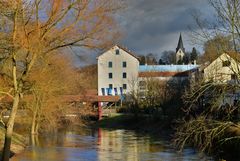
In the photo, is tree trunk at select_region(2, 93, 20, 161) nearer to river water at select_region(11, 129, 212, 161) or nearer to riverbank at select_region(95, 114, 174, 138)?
river water at select_region(11, 129, 212, 161)

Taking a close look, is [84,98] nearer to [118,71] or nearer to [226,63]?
[118,71]

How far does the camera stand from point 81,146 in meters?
41.3

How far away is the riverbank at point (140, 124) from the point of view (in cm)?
5894

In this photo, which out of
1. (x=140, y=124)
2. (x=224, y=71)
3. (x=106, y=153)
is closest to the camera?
(x=224, y=71)

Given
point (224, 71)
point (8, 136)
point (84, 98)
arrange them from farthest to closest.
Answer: point (84, 98) < point (224, 71) < point (8, 136)

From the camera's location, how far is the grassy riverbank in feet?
195

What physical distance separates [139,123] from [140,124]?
0.76 metres

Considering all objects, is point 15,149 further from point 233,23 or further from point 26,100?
point 233,23

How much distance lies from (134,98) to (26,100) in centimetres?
3024

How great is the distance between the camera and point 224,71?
2102 centimetres

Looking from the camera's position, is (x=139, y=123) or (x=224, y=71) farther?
(x=139, y=123)

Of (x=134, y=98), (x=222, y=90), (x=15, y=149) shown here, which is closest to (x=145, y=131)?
(x=134, y=98)

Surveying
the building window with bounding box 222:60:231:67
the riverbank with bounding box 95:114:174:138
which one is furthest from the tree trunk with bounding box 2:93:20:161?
the riverbank with bounding box 95:114:174:138

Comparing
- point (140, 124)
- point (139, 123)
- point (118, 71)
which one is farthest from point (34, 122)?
point (118, 71)
